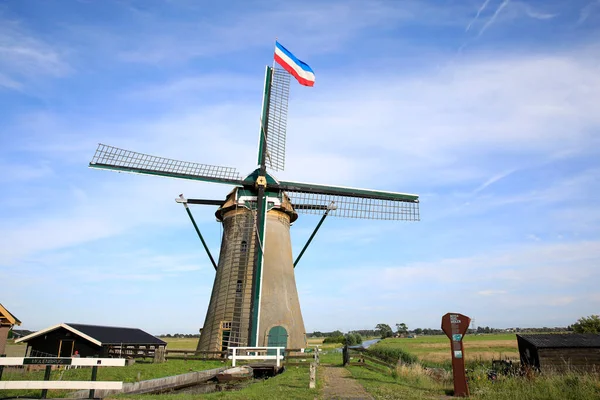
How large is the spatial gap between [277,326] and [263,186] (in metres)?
7.27

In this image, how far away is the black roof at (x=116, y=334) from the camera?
20.5 m

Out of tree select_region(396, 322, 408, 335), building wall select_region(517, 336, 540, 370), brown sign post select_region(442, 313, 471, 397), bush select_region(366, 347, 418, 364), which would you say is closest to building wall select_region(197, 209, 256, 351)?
bush select_region(366, 347, 418, 364)

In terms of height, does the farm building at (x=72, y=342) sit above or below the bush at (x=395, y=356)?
above

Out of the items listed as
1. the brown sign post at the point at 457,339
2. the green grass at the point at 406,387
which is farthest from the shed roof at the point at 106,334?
the brown sign post at the point at 457,339

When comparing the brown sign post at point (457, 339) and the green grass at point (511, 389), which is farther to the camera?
the brown sign post at point (457, 339)

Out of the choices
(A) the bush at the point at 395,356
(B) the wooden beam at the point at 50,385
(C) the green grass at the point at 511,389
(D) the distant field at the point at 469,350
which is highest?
(B) the wooden beam at the point at 50,385

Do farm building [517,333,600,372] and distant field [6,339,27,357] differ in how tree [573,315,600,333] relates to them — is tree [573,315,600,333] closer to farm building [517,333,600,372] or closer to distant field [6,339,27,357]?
farm building [517,333,600,372]

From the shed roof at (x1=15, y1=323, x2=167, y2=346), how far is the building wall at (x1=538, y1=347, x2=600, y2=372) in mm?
19229

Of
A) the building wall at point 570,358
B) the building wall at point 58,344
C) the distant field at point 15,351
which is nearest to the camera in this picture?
the building wall at point 570,358

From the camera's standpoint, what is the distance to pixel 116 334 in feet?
73.1

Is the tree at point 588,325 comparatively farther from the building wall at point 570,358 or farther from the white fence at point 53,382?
the white fence at point 53,382

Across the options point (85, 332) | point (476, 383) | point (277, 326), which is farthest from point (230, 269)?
point (476, 383)

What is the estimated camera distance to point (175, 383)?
1309 cm

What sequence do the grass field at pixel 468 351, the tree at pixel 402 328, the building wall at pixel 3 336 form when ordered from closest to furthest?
the building wall at pixel 3 336, the grass field at pixel 468 351, the tree at pixel 402 328
